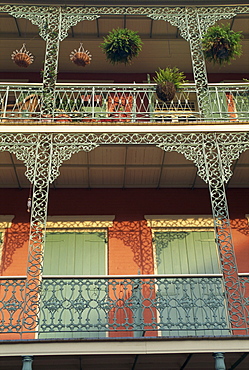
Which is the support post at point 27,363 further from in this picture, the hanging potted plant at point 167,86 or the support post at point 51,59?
the hanging potted plant at point 167,86

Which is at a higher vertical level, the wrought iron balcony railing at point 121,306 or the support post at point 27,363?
the wrought iron balcony railing at point 121,306

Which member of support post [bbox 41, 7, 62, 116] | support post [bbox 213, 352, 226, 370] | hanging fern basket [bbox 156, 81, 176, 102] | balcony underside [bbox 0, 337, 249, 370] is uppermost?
support post [bbox 41, 7, 62, 116]

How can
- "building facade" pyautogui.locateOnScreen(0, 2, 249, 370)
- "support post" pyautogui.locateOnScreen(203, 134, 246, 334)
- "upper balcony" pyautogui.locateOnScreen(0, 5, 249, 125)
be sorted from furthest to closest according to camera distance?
"upper balcony" pyautogui.locateOnScreen(0, 5, 249, 125) → "building facade" pyautogui.locateOnScreen(0, 2, 249, 370) → "support post" pyautogui.locateOnScreen(203, 134, 246, 334)

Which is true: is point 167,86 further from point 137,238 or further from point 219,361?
point 219,361

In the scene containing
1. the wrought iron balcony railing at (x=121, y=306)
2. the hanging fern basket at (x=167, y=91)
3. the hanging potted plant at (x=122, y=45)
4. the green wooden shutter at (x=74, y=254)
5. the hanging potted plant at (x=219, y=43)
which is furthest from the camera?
the hanging potted plant at (x=122, y=45)

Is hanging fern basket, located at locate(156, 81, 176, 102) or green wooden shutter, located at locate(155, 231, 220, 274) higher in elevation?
hanging fern basket, located at locate(156, 81, 176, 102)

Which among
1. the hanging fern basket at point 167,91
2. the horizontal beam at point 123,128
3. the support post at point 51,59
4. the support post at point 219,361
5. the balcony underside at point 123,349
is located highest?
the support post at point 51,59

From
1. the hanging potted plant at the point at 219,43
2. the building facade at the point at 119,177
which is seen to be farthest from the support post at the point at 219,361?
the hanging potted plant at the point at 219,43

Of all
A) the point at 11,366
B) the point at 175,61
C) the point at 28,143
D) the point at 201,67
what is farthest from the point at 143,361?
the point at 175,61

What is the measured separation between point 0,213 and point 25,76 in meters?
4.03

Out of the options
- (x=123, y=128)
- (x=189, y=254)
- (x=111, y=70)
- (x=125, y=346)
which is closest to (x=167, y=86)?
(x=123, y=128)

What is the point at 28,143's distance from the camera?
28.1 feet

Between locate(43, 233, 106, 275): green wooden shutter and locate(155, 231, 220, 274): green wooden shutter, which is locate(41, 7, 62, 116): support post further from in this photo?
locate(155, 231, 220, 274): green wooden shutter

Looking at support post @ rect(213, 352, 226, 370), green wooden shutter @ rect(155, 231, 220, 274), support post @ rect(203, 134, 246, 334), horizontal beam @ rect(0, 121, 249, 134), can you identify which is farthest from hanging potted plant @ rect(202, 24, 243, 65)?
support post @ rect(213, 352, 226, 370)
